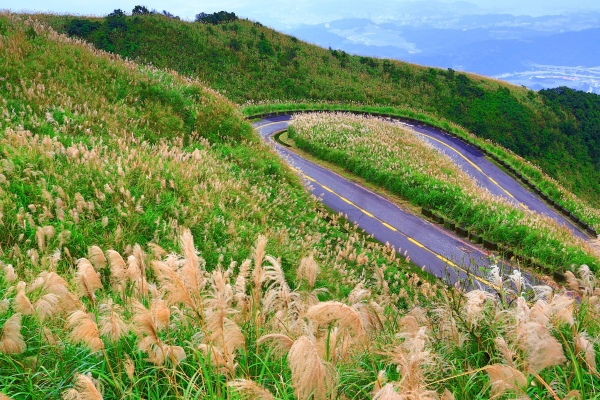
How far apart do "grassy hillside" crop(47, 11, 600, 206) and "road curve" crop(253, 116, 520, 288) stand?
2784 centimetres

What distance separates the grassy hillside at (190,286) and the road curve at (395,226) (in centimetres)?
326

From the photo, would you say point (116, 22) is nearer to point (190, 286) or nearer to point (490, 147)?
point (490, 147)

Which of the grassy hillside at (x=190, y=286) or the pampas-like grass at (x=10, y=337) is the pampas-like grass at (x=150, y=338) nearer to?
the grassy hillside at (x=190, y=286)

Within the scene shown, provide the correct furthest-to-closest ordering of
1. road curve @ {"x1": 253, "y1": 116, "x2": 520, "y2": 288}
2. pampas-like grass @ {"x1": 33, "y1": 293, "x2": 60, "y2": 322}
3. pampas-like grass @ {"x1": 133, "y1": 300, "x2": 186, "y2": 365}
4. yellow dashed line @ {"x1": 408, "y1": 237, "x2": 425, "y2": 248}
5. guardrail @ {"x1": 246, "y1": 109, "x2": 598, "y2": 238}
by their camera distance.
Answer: guardrail @ {"x1": 246, "y1": 109, "x2": 598, "y2": 238}, yellow dashed line @ {"x1": 408, "y1": 237, "x2": 425, "y2": 248}, road curve @ {"x1": 253, "y1": 116, "x2": 520, "y2": 288}, pampas-like grass @ {"x1": 33, "y1": 293, "x2": 60, "y2": 322}, pampas-like grass @ {"x1": 133, "y1": 300, "x2": 186, "y2": 365}

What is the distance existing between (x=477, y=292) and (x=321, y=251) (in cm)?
778

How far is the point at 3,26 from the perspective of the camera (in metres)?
14.2

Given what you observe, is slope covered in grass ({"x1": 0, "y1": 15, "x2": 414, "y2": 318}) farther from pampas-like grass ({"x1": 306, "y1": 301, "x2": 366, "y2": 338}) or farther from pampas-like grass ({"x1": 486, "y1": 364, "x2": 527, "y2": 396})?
pampas-like grass ({"x1": 486, "y1": 364, "x2": 527, "y2": 396})

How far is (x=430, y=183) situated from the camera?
71.5 feet

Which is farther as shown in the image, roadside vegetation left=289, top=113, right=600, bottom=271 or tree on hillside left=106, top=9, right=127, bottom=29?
tree on hillside left=106, top=9, right=127, bottom=29

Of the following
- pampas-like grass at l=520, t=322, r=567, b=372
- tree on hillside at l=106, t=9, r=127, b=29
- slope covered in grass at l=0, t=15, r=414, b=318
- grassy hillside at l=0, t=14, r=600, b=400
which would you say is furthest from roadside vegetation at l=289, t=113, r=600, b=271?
tree on hillside at l=106, t=9, r=127, b=29

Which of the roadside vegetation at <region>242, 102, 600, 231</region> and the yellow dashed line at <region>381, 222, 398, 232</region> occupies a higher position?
the roadside vegetation at <region>242, 102, 600, 231</region>

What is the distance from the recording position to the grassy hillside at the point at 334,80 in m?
51.5

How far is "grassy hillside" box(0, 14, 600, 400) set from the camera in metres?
2.88

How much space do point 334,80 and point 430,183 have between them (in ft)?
120
